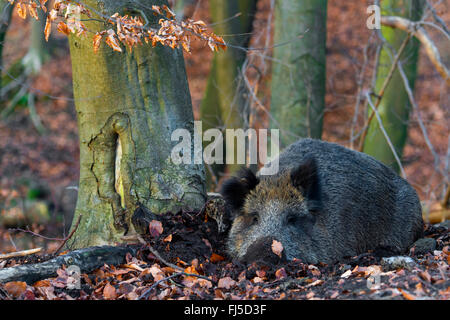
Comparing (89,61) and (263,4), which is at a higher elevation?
(263,4)

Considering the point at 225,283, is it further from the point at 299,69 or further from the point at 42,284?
the point at 299,69

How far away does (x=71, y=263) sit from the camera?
498 cm

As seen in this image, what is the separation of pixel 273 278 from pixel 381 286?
1071 millimetres

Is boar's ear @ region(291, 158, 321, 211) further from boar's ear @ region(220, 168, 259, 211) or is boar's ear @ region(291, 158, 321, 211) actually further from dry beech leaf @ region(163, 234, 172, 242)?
dry beech leaf @ region(163, 234, 172, 242)

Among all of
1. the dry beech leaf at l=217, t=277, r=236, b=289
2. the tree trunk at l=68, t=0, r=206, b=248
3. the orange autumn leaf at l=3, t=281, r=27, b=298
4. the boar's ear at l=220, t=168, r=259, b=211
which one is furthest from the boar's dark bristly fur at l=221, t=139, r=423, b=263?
the orange autumn leaf at l=3, t=281, r=27, b=298

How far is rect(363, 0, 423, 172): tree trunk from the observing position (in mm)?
9836

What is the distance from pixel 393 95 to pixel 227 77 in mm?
3123

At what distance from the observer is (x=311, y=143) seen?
22.9ft

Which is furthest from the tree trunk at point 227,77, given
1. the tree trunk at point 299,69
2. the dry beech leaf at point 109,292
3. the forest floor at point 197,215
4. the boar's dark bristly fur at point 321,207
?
the dry beech leaf at point 109,292

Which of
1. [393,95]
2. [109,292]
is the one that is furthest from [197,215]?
[393,95]

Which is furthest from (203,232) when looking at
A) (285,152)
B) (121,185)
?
(285,152)

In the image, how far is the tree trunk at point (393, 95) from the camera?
387 inches

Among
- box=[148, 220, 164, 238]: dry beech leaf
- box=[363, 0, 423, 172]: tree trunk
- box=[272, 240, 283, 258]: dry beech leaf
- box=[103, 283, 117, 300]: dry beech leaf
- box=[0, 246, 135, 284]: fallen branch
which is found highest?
box=[363, 0, 423, 172]: tree trunk
